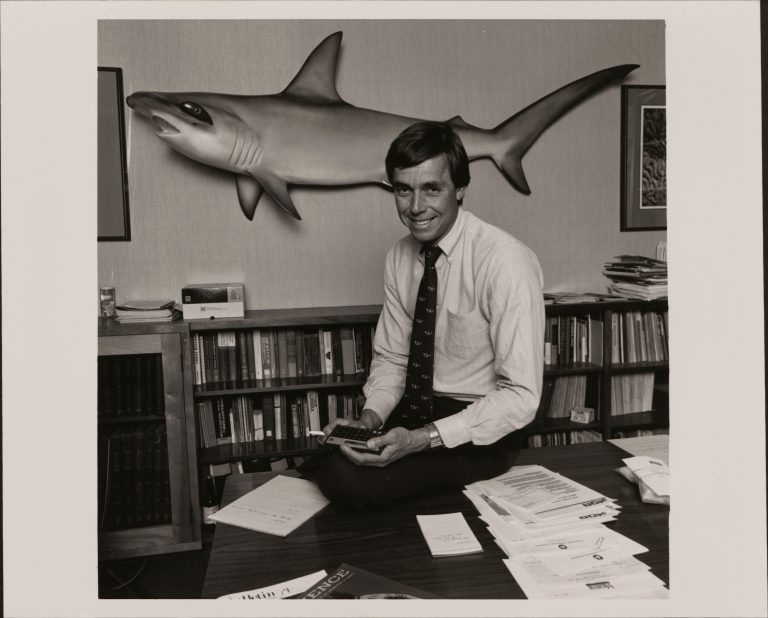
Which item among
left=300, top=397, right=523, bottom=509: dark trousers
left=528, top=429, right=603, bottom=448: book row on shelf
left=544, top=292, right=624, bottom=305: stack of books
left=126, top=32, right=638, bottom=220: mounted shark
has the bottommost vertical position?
left=528, top=429, right=603, bottom=448: book row on shelf

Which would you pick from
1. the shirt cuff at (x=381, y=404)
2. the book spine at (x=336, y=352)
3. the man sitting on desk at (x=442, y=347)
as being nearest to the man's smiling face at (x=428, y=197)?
the man sitting on desk at (x=442, y=347)

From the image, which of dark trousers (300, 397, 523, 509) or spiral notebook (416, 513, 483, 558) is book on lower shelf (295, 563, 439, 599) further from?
dark trousers (300, 397, 523, 509)

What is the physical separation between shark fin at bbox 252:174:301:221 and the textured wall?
10 cm

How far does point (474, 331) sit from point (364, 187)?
112cm

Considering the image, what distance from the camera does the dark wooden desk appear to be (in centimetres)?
108

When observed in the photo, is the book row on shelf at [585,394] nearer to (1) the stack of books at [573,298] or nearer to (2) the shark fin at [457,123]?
(1) the stack of books at [573,298]

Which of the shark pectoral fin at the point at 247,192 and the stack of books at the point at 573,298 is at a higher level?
the shark pectoral fin at the point at 247,192

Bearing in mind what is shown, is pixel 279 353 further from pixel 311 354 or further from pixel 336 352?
pixel 336 352

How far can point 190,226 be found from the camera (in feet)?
8.52

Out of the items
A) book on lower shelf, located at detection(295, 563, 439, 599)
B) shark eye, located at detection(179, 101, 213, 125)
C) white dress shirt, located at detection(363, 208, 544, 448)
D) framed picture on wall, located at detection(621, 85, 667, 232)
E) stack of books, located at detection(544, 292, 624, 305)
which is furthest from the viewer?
framed picture on wall, located at detection(621, 85, 667, 232)

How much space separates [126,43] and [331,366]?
59.7 inches

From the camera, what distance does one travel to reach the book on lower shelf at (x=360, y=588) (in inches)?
41.2

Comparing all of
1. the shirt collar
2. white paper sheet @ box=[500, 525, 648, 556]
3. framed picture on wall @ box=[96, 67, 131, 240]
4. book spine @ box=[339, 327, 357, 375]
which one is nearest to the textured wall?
framed picture on wall @ box=[96, 67, 131, 240]

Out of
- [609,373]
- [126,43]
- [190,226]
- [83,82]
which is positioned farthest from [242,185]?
[609,373]
